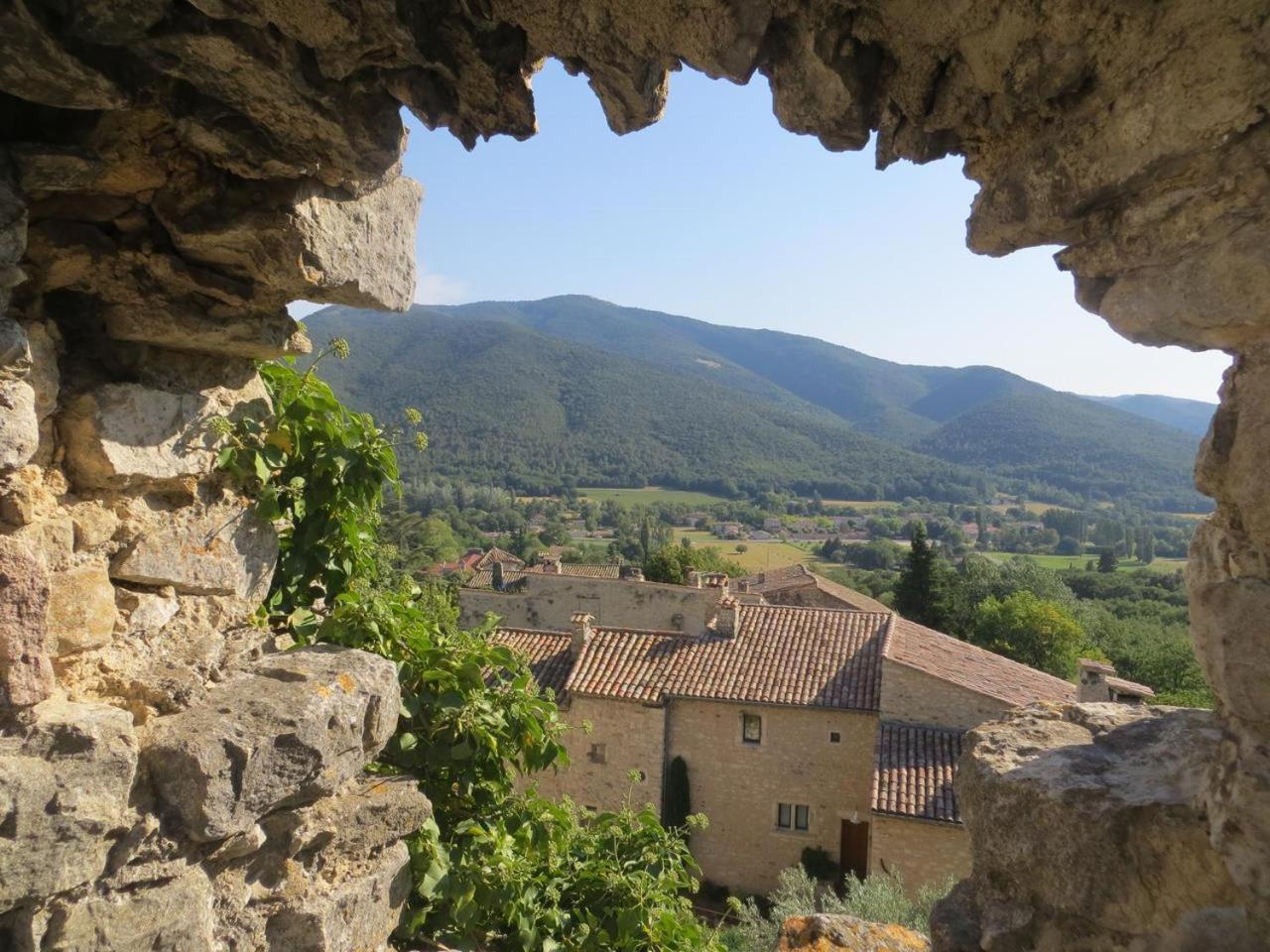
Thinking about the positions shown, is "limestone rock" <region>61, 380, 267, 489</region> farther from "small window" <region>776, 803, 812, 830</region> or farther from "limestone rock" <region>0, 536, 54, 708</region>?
"small window" <region>776, 803, 812, 830</region>

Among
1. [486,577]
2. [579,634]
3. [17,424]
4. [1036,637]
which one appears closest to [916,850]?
[579,634]

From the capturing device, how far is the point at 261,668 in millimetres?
3320

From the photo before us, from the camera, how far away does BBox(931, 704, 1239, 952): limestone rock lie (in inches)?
98.0

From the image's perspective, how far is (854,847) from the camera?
17.2 metres

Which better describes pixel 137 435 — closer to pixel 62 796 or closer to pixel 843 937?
pixel 62 796

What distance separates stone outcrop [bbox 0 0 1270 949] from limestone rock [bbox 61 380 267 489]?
0.01 m

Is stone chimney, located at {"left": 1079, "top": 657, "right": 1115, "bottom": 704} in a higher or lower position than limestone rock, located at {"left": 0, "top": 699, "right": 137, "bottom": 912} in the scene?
lower

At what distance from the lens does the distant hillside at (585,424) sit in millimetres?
156625

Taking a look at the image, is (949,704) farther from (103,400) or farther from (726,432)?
(726,432)

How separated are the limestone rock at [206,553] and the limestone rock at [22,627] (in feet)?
1.53

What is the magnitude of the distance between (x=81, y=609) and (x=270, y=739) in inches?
29.9

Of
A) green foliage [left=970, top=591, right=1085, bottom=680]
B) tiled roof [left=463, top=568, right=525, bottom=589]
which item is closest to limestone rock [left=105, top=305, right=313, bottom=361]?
green foliage [left=970, top=591, right=1085, bottom=680]

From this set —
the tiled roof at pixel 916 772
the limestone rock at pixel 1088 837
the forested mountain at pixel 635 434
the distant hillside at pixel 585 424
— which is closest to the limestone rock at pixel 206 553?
the limestone rock at pixel 1088 837

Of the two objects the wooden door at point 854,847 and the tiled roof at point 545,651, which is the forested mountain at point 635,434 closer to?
the tiled roof at point 545,651
